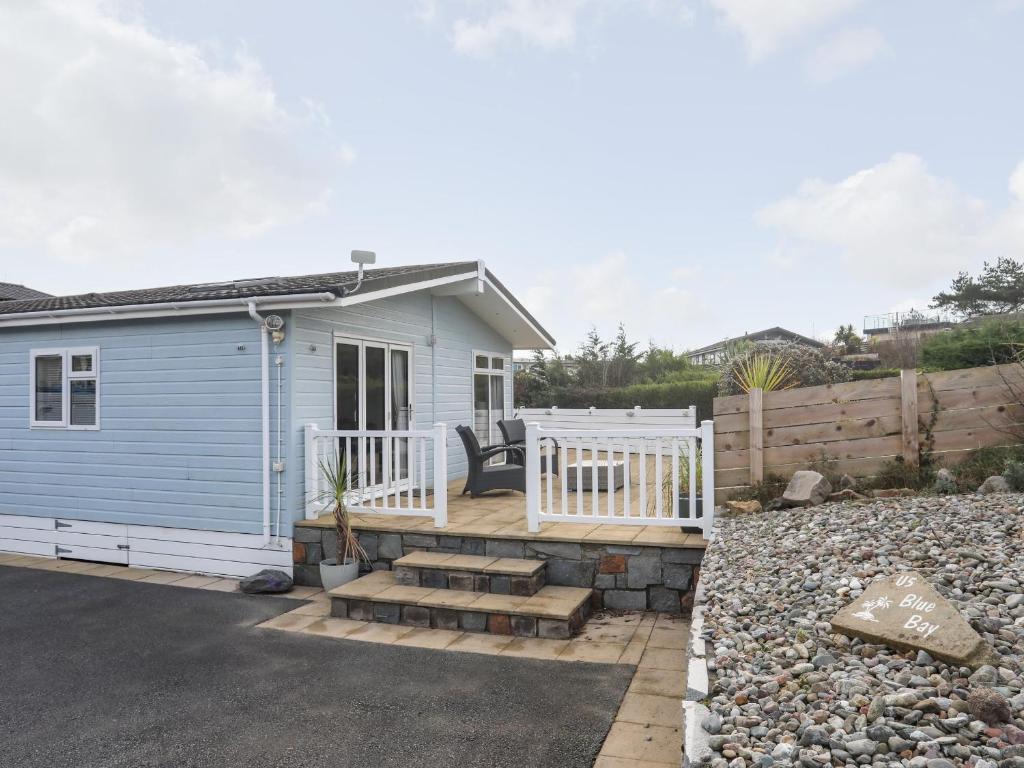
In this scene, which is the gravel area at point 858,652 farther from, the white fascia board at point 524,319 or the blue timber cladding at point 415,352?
the white fascia board at point 524,319

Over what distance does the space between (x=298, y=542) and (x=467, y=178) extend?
24.0ft

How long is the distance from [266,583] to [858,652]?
5.02 metres

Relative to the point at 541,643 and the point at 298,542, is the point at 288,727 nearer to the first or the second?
the point at 541,643

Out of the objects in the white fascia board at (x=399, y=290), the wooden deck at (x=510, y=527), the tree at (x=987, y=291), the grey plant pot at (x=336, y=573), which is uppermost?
the tree at (x=987, y=291)

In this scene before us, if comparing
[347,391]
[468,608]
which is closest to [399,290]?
[347,391]

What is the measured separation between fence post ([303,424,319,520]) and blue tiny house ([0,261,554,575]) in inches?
2.6

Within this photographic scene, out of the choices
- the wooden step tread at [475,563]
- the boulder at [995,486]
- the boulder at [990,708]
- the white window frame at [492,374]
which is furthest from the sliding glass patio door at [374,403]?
the boulder at [990,708]

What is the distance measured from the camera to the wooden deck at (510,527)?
203 inches

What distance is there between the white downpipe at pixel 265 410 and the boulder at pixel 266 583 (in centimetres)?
38

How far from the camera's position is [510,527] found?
5.81m

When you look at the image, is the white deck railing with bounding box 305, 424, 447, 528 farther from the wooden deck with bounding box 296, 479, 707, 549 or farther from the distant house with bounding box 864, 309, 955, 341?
the distant house with bounding box 864, 309, 955, 341

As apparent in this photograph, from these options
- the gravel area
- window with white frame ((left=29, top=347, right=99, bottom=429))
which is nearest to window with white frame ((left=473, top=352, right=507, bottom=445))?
window with white frame ((left=29, top=347, right=99, bottom=429))

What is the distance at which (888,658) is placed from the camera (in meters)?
2.37

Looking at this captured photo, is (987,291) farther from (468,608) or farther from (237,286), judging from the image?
(468,608)
